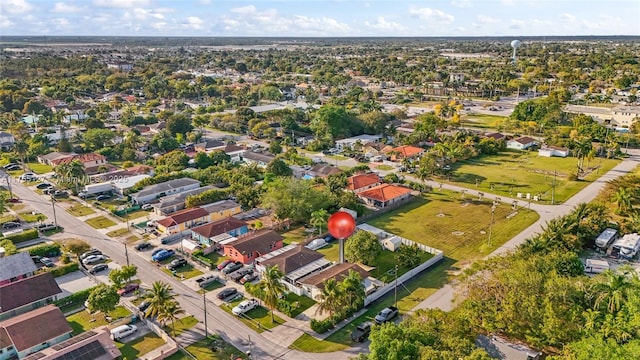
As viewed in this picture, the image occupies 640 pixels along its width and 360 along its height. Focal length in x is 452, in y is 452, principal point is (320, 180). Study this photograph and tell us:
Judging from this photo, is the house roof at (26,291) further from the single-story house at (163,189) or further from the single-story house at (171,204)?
the single-story house at (163,189)

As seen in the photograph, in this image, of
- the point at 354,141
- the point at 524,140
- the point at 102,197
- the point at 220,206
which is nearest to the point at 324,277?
the point at 220,206

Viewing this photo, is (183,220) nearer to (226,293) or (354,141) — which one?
(226,293)

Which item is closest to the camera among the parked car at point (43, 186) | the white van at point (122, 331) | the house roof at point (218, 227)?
the white van at point (122, 331)

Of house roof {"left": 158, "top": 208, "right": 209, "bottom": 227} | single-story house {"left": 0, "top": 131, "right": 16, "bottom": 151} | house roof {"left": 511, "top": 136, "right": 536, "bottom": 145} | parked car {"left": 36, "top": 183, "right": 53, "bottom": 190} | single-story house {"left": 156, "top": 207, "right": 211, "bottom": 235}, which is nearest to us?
single-story house {"left": 156, "top": 207, "right": 211, "bottom": 235}

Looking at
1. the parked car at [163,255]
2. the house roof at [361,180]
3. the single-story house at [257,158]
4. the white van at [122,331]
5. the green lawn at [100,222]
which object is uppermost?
the single-story house at [257,158]

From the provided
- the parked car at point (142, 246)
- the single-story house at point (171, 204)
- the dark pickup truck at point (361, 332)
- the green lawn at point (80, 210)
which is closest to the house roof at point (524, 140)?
the single-story house at point (171, 204)

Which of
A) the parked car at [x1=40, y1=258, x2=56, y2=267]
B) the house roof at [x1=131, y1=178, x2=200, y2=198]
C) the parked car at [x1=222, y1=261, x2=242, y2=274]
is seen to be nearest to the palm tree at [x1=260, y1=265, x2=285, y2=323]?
the parked car at [x1=222, y1=261, x2=242, y2=274]

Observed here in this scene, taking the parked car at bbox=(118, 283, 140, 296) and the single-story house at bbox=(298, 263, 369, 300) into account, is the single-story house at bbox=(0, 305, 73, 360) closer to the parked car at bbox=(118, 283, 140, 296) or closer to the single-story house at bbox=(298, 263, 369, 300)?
the parked car at bbox=(118, 283, 140, 296)
